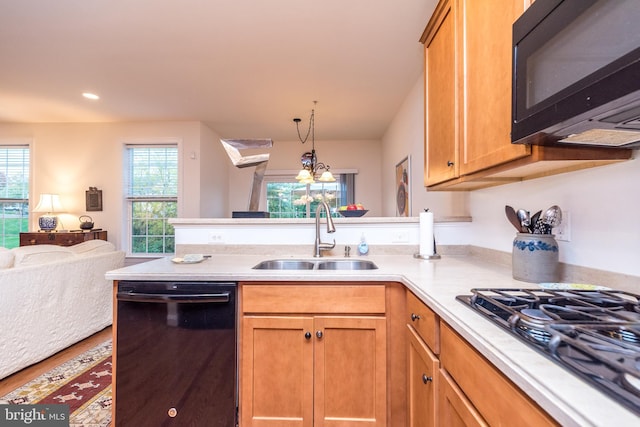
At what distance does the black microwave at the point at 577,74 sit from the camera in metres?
0.58

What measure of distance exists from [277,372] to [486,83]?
61.0 inches

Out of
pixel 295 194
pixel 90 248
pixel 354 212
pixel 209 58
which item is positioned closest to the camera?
pixel 354 212

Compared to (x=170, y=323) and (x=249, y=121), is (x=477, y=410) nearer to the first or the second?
(x=170, y=323)

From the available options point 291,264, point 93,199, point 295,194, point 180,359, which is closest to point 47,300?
point 180,359

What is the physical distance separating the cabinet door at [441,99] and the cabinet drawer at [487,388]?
2.78 feet

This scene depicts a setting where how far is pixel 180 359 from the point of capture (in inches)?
52.7

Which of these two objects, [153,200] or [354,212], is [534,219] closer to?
[354,212]

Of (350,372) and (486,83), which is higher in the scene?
(486,83)

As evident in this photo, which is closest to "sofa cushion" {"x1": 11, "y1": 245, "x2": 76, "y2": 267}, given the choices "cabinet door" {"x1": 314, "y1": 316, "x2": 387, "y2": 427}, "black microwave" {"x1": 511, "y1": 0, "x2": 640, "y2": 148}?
"cabinet door" {"x1": 314, "y1": 316, "x2": 387, "y2": 427}

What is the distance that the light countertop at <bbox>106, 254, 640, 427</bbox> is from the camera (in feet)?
1.41

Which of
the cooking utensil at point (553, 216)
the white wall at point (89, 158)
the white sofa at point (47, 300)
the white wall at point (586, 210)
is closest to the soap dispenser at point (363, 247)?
the white wall at point (586, 210)

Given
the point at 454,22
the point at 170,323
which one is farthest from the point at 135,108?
the point at 454,22

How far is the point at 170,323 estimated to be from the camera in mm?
1352

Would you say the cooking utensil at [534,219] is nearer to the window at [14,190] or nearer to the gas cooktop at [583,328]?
the gas cooktop at [583,328]
